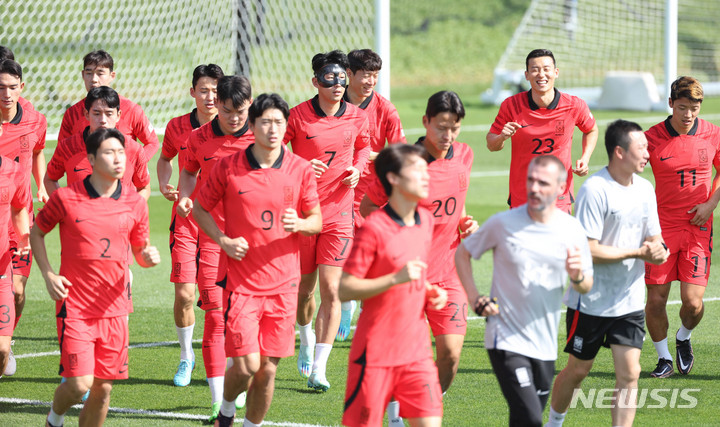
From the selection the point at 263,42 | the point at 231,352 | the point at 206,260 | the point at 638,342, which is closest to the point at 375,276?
the point at 231,352

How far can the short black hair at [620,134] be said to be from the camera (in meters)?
6.20

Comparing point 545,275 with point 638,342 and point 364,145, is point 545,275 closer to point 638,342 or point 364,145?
point 638,342

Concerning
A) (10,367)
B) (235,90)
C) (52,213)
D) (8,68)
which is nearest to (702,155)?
(235,90)

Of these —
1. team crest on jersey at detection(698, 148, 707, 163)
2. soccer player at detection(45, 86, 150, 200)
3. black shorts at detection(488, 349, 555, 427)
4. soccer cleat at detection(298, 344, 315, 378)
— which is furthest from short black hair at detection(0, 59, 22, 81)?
team crest on jersey at detection(698, 148, 707, 163)

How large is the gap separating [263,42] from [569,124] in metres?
13.9

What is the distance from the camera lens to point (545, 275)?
5.47 m

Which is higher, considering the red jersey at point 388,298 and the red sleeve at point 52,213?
the red sleeve at point 52,213

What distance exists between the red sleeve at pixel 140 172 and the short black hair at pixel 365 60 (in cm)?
213

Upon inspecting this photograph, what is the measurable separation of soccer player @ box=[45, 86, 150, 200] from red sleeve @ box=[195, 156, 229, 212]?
1.48m

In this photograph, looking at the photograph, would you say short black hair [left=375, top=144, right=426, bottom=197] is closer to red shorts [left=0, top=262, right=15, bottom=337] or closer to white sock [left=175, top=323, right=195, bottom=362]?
red shorts [left=0, top=262, right=15, bottom=337]

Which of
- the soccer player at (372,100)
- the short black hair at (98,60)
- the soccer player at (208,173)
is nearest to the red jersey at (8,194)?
the soccer player at (208,173)

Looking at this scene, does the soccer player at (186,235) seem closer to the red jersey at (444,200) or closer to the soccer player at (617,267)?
the red jersey at (444,200)

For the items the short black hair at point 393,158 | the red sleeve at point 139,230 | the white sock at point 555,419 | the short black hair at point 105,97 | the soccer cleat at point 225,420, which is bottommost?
the soccer cleat at point 225,420

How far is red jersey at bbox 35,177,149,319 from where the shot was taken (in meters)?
6.15
